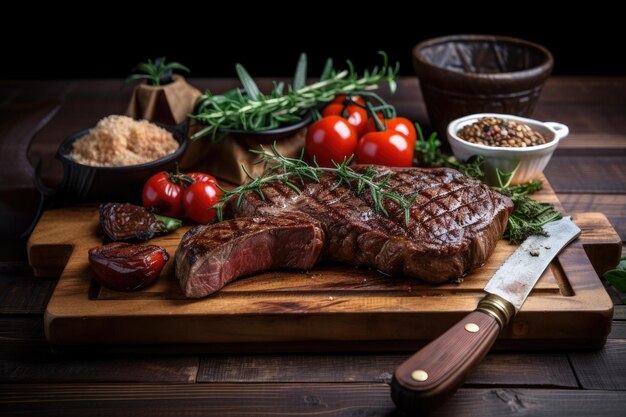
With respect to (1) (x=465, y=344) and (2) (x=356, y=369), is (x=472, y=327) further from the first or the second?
(2) (x=356, y=369)

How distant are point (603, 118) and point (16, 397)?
12.8 ft

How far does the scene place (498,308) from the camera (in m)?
2.73

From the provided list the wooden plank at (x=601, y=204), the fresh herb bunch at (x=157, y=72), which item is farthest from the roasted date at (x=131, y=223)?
the wooden plank at (x=601, y=204)

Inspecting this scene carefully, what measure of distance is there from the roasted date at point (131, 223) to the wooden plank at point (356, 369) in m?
0.78

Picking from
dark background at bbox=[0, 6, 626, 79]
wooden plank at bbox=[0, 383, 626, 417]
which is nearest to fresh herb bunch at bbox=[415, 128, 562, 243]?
wooden plank at bbox=[0, 383, 626, 417]

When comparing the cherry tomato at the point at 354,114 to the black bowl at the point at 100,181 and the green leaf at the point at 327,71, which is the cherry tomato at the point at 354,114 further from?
the black bowl at the point at 100,181

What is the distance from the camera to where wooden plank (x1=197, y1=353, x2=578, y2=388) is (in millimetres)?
2760

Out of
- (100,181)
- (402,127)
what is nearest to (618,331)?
(402,127)

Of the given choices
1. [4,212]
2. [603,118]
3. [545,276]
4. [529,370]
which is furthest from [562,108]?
[4,212]

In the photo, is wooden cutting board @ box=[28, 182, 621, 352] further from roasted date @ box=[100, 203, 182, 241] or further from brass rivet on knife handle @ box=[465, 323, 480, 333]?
roasted date @ box=[100, 203, 182, 241]

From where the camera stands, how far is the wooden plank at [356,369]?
9.05ft

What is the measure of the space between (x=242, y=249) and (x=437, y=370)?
0.97 metres

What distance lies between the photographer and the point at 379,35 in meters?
6.12

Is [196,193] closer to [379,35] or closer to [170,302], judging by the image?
[170,302]
